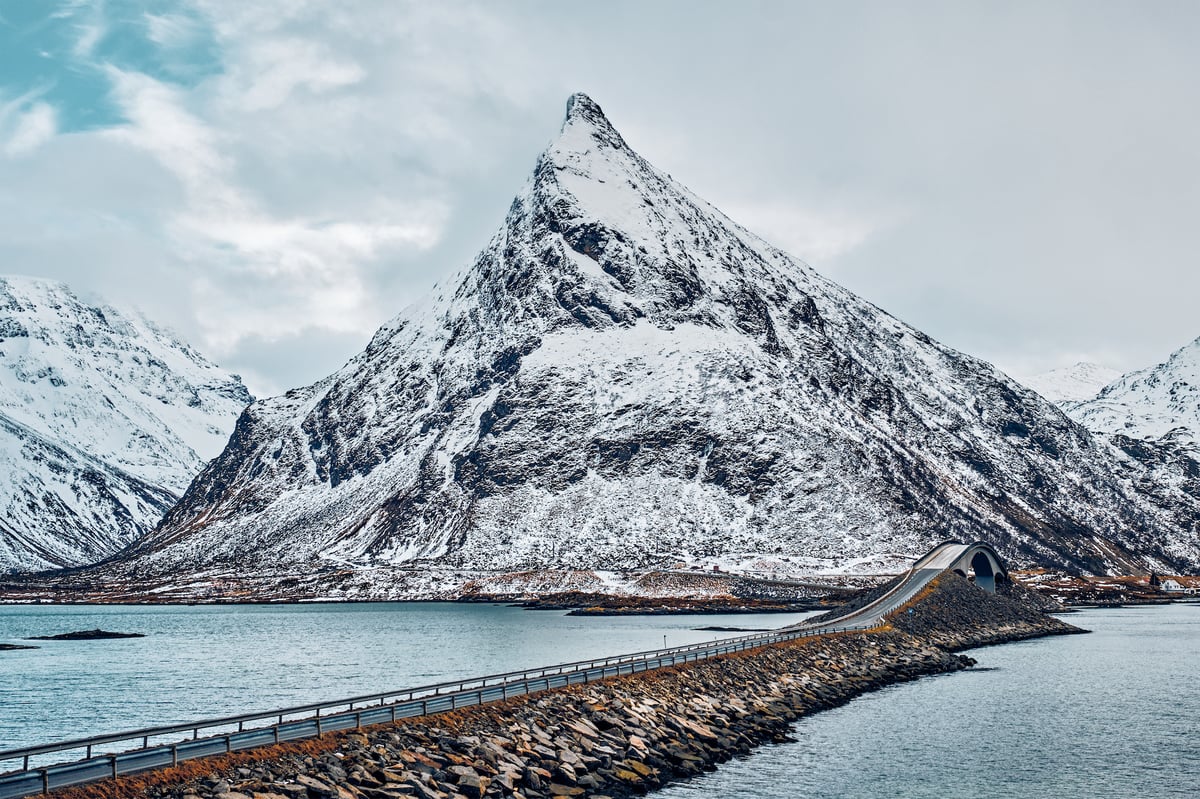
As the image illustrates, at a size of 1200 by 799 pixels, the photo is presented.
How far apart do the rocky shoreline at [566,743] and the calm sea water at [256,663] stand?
25871 mm

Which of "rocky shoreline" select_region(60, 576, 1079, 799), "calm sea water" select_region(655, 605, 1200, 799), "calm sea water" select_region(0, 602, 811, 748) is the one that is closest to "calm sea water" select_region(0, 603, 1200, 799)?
"calm sea water" select_region(655, 605, 1200, 799)

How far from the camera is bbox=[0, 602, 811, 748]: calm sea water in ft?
302

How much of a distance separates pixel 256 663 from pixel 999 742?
277 feet

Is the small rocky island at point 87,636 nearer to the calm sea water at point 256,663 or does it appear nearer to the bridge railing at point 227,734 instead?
the calm sea water at point 256,663

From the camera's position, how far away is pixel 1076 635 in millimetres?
169000

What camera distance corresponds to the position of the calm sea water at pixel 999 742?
63.3m

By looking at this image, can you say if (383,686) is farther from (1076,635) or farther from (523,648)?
(1076,635)

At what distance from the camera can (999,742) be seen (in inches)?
3054

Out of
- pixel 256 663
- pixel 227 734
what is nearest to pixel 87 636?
pixel 256 663

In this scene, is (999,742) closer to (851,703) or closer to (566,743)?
(851,703)

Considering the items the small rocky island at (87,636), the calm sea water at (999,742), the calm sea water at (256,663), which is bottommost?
the calm sea water at (999,742)

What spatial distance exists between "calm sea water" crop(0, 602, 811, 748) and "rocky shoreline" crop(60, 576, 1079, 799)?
2587 centimetres

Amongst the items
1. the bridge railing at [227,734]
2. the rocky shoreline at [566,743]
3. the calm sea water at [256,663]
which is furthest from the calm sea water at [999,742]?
Answer: the calm sea water at [256,663]

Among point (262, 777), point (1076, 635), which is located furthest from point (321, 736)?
point (1076, 635)
